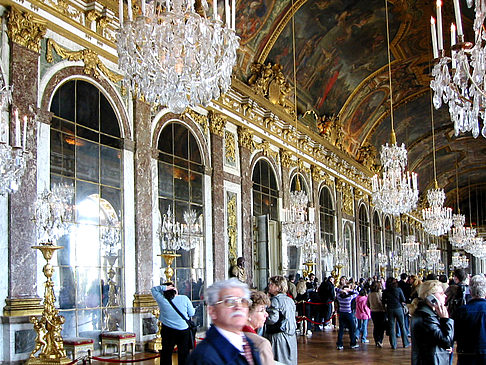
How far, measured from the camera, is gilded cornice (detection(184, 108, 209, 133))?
Result: 1339cm

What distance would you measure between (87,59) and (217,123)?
489 centimetres

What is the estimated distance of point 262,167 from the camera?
Result: 17.8m

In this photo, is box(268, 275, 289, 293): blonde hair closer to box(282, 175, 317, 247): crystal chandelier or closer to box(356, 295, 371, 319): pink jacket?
box(356, 295, 371, 319): pink jacket

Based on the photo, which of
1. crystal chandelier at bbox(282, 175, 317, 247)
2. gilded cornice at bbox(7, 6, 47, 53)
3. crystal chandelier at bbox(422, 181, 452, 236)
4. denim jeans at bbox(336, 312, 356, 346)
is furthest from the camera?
crystal chandelier at bbox(422, 181, 452, 236)

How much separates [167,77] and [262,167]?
11171 millimetres

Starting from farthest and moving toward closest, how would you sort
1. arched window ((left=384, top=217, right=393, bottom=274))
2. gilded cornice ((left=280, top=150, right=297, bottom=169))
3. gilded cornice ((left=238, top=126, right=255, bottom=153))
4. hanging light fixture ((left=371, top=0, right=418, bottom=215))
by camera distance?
arched window ((left=384, top=217, right=393, bottom=274)), gilded cornice ((left=280, top=150, right=297, bottom=169)), gilded cornice ((left=238, top=126, right=255, bottom=153)), hanging light fixture ((left=371, top=0, right=418, bottom=215))

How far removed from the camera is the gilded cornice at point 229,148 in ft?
50.0

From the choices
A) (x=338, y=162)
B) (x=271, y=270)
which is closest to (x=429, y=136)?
(x=338, y=162)

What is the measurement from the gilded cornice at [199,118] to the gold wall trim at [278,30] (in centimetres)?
340

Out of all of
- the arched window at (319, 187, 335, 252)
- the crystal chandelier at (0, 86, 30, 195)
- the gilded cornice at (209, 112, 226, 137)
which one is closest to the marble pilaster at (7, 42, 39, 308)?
the crystal chandelier at (0, 86, 30, 195)

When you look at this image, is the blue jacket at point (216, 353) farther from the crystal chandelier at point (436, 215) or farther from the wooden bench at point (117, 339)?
the crystal chandelier at point (436, 215)

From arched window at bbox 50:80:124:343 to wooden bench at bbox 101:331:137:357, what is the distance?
0.26m

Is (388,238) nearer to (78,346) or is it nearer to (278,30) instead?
(278,30)

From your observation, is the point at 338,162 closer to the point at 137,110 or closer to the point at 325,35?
the point at 325,35
